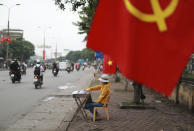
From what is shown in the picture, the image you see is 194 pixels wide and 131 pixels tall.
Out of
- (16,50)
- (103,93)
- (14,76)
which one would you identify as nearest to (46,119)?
(103,93)

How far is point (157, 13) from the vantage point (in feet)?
5.40

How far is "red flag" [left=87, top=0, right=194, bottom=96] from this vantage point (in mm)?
1659

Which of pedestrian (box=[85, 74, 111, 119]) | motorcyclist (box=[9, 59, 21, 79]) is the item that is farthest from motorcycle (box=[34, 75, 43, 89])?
pedestrian (box=[85, 74, 111, 119])

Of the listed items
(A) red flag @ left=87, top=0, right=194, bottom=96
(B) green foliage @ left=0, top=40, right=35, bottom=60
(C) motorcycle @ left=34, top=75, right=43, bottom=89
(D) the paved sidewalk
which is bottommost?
(D) the paved sidewalk

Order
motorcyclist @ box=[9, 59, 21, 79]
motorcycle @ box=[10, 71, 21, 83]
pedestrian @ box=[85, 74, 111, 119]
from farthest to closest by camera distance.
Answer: motorcyclist @ box=[9, 59, 21, 79] → motorcycle @ box=[10, 71, 21, 83] → pedestrian @ box=[85, 74, 111, 119]

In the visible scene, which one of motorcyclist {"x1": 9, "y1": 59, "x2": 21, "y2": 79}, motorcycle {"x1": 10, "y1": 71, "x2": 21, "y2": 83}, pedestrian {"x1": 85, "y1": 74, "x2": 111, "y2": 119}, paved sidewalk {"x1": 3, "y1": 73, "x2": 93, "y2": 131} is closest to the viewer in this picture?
paved sidewalk {"x1": 3, "y1": 73, "x2": 93, "y2": 131}

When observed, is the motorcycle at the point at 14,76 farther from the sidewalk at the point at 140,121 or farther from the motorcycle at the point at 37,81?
the sidewalk at the point at 140,121

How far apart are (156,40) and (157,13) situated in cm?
16

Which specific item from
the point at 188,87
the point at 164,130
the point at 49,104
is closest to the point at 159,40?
the point at 164,130

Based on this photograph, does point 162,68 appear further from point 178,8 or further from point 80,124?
point 80,124

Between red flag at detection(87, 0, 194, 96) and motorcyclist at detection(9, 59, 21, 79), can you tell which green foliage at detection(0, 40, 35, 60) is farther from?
red flag at detection(87, 0, 194, 96)

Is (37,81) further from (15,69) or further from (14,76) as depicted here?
(15,69)

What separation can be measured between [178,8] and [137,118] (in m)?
6.15

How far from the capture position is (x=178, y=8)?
1681mm
